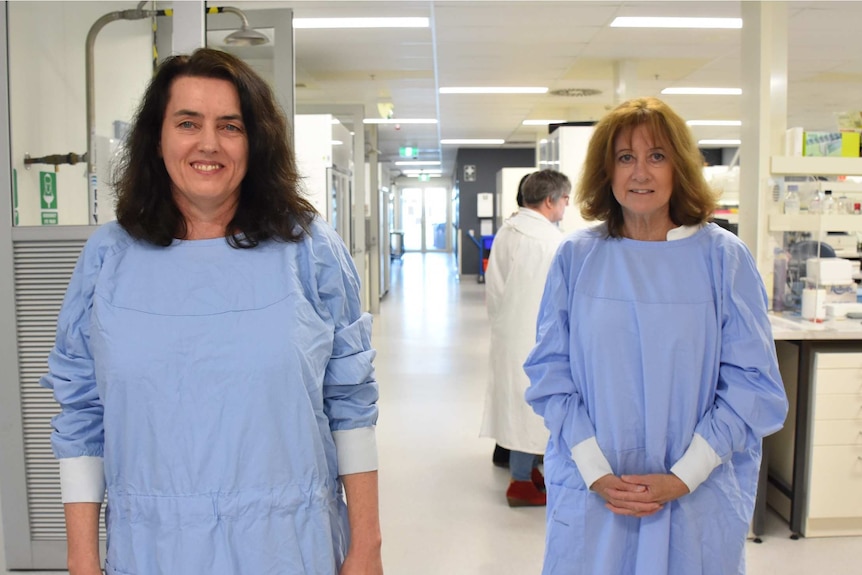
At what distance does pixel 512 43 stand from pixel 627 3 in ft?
4.74

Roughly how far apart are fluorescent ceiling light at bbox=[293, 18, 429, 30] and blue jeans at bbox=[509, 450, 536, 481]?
12.3 feet

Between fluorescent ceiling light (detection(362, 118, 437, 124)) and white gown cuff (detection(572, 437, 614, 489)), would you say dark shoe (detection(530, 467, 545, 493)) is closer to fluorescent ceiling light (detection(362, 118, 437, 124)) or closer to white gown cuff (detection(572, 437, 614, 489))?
white gown cuff (detection(572, 437, 614, 489))

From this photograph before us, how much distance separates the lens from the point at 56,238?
110 inches

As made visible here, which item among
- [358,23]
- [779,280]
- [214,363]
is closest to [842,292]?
[779,280]

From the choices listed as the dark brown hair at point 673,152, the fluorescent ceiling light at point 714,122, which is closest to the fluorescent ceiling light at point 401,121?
the fluorescent ceiling light at point 714,122

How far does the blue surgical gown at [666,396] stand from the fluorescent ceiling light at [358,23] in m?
4.72

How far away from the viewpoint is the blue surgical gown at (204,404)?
1.25 meters

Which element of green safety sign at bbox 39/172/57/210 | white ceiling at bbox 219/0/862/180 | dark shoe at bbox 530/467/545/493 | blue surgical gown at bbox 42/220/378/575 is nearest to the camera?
blue surgical gown at bbox 42/220/378/575

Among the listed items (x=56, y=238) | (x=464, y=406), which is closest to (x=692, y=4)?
(x=464, y=406)

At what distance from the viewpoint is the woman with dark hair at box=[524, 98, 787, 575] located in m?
1.64

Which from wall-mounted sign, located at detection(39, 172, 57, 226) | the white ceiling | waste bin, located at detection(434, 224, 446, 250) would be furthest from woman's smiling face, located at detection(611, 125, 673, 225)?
waste bin, located at detection(434, 224, 446, 250)

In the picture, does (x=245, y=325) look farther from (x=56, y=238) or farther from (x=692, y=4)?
(x=692, y=4)

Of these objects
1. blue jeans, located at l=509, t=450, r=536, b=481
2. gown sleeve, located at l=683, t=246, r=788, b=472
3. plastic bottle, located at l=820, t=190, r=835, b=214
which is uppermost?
plastic bottle, located at l=820, t=190, r=835, b=214

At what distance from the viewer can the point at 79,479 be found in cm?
133
